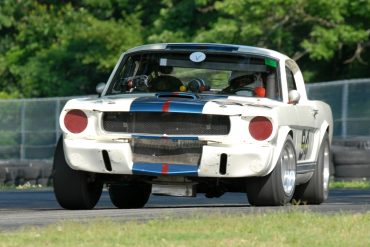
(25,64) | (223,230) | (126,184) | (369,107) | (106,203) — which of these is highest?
(223,230)

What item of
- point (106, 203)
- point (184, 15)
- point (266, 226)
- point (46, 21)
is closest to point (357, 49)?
point (184, 15)

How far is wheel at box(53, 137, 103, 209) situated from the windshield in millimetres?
1149

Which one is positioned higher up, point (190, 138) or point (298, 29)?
point (190, 138)

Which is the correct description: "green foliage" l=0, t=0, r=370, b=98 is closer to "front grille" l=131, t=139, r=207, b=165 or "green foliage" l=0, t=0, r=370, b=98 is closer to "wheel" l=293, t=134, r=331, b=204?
A: "wheel" l=293, t=134, r=331, b=204

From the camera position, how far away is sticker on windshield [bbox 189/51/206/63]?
13.6 meters

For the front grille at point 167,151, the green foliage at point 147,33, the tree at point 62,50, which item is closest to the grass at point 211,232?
the front grille at point 167,151

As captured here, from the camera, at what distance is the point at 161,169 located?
12148mm

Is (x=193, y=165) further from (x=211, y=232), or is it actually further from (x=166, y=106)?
(x=211, y=232)

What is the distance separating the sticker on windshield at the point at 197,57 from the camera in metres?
13.6

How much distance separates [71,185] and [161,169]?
Result: 89 centimetres

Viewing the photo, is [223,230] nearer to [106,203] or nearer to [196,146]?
[196,146]

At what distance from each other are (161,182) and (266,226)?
2685 millimetres

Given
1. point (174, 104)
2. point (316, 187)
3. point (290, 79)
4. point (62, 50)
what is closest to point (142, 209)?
point (174, 104)

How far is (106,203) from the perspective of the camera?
583 inches
